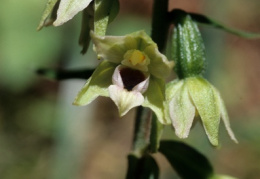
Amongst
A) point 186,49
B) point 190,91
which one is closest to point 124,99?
point 190,91

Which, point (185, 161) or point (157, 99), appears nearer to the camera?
point (157, 99)

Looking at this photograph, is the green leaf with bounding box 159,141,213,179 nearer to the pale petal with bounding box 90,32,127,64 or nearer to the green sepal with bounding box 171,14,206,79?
the green sepal with bounding box 171,14,206,79

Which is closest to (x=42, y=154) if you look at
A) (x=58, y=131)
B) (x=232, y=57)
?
(x=58, y=131)

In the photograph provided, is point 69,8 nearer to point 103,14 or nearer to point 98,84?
point 103,14

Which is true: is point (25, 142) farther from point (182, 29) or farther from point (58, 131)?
point (182, 29)

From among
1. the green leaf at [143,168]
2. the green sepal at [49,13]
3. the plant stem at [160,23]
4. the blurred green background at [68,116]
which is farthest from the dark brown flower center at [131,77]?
the blurred green background at [68,116]

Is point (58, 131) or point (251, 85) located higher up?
point (58, 131)

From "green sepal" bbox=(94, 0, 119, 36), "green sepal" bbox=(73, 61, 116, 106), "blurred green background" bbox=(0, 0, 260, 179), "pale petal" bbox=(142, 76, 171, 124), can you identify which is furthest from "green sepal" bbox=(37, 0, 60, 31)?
"blurred green background" bbox=(0, 0, 260, 179)

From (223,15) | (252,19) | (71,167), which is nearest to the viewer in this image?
(71,167)
